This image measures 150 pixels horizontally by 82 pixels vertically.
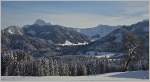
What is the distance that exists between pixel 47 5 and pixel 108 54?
0.77 m

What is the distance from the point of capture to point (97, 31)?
16250 mm

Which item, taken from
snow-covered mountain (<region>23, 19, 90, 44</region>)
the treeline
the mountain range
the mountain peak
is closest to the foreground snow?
the treeline

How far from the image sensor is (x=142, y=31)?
16234 millimetres

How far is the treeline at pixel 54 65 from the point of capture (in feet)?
53.4

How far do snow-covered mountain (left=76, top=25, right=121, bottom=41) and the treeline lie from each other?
22 cm

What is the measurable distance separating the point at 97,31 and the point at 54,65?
54cm

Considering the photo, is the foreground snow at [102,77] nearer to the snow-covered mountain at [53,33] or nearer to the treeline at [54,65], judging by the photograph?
the treeline at [54,65]

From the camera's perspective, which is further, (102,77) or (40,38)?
→ (40,38)

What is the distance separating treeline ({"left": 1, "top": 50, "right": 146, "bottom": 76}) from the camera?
16266 millimetres

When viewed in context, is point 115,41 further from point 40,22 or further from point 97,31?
point 40,22

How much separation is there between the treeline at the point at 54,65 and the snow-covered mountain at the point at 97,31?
217mm

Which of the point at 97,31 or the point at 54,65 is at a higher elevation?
the point at 97,31

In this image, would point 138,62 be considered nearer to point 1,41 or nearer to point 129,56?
point 129,56

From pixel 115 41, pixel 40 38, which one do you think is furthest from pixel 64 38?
pixel 115 41
